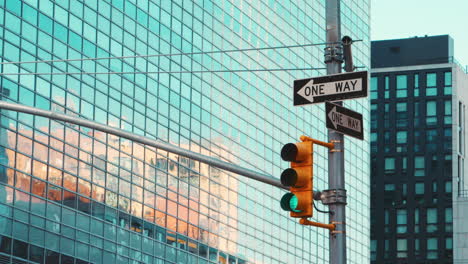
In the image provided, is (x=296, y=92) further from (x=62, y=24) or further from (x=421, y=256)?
(x=421, y=256)

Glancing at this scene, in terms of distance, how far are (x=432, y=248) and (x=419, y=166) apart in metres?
10.3

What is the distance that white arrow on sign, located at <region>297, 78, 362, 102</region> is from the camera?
15.7 m

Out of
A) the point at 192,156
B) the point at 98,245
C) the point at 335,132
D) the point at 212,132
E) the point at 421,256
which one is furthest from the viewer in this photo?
the point at 421,256

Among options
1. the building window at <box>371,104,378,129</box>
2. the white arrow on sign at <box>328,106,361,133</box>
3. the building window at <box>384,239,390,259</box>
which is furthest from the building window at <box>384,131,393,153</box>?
the white arrow on sign at <box>328,106,361,133</box>

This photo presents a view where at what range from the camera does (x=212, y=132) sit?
74.1 meters

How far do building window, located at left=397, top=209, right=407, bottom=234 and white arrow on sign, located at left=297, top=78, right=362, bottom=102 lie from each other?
112 meters

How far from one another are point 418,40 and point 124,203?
7729 centimetres

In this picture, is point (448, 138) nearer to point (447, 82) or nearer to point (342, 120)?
point (447, 82)

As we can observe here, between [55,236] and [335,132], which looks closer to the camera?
[335,132]

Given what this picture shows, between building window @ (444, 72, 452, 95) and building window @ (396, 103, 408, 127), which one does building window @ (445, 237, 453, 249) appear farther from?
building window @ (444, 72, 452, 95)

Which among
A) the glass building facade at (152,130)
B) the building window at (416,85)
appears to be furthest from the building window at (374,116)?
the glass building facade at (152,130)

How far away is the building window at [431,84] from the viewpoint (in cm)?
12644

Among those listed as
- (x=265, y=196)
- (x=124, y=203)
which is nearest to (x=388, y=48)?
(x=265, y=196)

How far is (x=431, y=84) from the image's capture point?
12675 cm
